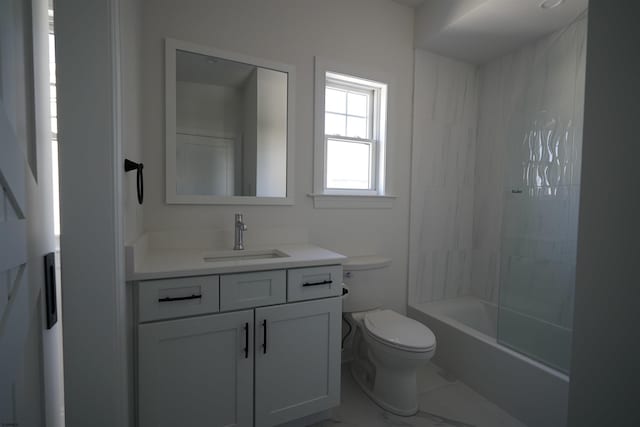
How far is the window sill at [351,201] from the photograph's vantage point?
2.10 m

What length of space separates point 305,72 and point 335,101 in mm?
322

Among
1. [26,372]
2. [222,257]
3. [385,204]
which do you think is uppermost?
[385,204]

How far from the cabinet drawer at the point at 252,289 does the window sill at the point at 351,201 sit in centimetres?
79

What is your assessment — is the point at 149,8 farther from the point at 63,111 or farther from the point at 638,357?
the point at 638,357

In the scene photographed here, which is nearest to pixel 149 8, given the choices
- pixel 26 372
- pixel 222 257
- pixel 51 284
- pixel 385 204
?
pixel 222 257

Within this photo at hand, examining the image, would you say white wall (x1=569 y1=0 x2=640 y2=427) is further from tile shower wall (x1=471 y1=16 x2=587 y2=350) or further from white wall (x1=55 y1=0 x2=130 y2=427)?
tile shower wall (x1=471 y1=16 x2=587 y2=350)

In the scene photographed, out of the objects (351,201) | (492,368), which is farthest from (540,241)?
(351,201)

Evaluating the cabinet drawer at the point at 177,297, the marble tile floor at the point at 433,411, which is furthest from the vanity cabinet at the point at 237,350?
the marble tile floor at the point at 433,411

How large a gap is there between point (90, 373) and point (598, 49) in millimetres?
1515

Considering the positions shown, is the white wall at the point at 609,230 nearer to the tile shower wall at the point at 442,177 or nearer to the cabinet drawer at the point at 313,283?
the cabinet drawer at the point at 313,283

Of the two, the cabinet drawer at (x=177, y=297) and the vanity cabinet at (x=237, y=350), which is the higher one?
the cabinet drawer at (x=177, y=297)

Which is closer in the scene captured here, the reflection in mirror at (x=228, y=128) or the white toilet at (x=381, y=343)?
A: the white toilet at (x=381, y=343)

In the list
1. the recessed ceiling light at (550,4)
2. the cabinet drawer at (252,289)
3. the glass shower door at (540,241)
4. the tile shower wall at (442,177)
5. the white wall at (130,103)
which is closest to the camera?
the white wall at (130,103)

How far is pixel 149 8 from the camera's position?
5.28ft
